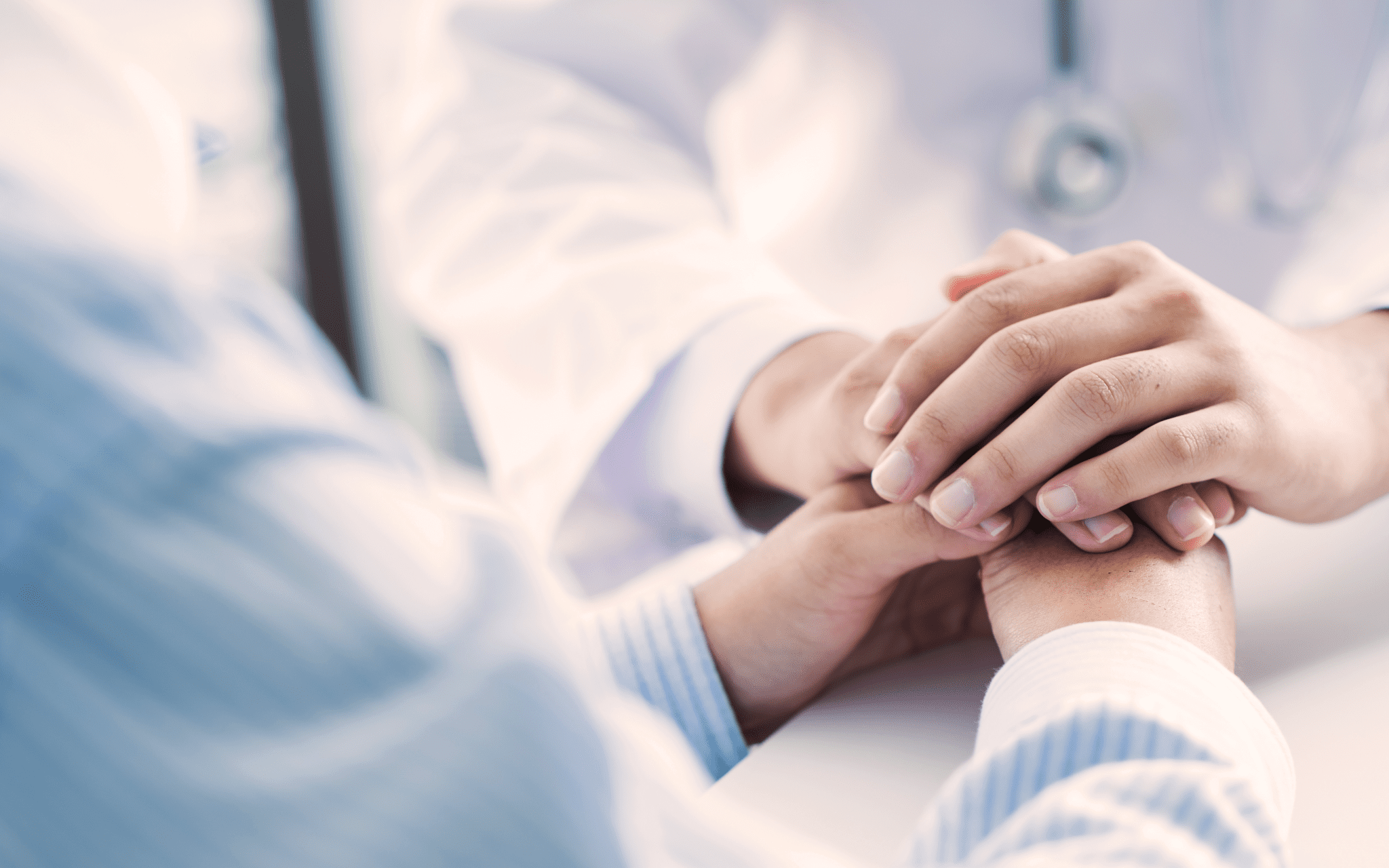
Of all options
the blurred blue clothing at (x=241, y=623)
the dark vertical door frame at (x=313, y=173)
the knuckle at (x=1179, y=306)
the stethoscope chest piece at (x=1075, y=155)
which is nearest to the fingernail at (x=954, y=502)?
the knuckle at (x=1179, y=306)

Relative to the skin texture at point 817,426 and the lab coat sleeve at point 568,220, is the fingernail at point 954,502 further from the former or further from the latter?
the lab coat sleeve at point 568,220

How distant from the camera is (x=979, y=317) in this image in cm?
36

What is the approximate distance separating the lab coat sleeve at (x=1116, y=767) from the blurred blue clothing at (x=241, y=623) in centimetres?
9

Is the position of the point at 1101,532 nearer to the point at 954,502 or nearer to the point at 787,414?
the point at 954,502

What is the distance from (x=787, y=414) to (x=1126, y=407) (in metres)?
0.18

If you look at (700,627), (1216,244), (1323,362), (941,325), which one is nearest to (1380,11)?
(1216,244)

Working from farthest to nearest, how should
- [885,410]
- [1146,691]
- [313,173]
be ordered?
[313,173] → [885,410] → [1146,691]

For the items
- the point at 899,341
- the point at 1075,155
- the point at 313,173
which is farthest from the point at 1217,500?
the point at 313,173

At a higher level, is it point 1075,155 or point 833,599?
point 1075,155

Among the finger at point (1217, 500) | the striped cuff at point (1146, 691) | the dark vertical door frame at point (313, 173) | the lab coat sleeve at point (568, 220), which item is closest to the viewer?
the striped cuff at point (1146, 691)

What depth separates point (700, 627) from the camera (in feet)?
1.27

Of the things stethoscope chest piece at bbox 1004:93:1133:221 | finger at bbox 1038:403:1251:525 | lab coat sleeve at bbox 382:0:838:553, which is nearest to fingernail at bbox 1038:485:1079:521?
finger at bbox 1038:403:1251:525

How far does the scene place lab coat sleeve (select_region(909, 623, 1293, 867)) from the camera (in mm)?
178

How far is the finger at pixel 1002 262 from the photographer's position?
413mm
